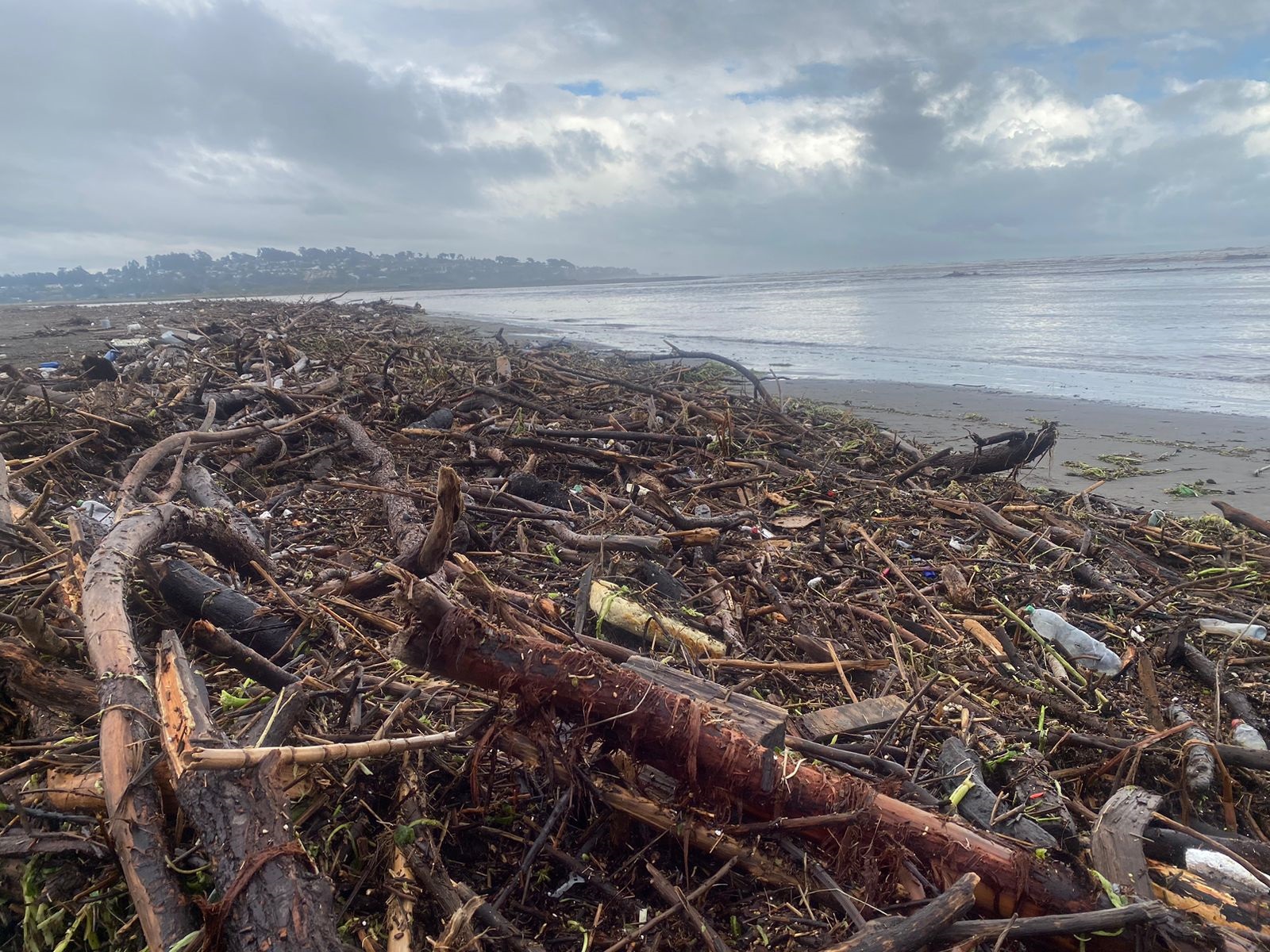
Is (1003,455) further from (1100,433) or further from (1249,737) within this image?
(1100,433)

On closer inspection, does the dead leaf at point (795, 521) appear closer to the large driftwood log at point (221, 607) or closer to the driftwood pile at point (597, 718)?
the driftwood pile at point (597, 718)

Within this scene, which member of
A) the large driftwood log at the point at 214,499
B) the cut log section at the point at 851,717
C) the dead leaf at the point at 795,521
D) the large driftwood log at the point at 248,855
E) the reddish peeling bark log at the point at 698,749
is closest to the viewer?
the large driftwood log at the point at 248,855

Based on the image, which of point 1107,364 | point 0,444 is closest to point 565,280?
point 1107,364

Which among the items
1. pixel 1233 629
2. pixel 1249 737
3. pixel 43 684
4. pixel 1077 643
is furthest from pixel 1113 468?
pixel 43 684

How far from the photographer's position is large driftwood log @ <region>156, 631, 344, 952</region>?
150 centimetres

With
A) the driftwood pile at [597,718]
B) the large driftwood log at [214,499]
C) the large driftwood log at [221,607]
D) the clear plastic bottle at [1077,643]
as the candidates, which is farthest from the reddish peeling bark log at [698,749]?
the large driftwood log at [214,499]

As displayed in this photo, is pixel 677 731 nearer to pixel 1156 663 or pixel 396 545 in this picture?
pixel 396 545

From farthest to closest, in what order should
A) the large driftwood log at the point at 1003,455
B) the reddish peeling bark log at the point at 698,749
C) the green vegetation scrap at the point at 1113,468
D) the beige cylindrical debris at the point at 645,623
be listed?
the green vegetation scrap at the point at 1113,468 < the large driftwood log at the point at 1003,455 < the beige cylindrical debris at the point at 645,623 < the reddish peeling bark log at the point at 698,749

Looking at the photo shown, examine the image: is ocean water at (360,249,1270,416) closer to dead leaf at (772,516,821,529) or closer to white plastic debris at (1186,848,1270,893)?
dead leaf at (772,516,821,529)

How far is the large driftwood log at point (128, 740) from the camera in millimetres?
1599

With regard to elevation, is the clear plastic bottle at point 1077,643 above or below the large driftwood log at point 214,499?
below

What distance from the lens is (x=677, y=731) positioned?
210cm

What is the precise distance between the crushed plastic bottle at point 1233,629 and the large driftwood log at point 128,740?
504 cm

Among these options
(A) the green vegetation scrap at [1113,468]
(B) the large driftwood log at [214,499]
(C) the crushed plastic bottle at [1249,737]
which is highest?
(B) the large driftwood log at [214,499]
